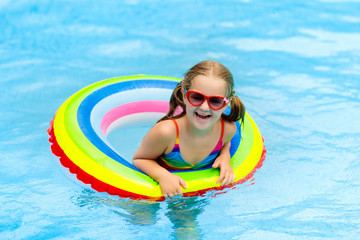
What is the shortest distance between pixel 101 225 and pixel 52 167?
3.30 ft

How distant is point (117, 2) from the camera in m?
8.33

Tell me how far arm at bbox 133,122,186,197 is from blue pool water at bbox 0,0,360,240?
227 mm

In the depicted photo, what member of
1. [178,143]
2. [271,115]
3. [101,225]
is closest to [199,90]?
[178,143]

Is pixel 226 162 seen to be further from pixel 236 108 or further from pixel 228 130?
pixel 236 108

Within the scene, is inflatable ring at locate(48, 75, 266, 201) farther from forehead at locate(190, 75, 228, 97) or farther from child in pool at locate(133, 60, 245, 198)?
forehead at locate(190, 75, 228, 97)

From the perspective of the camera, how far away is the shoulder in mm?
3812

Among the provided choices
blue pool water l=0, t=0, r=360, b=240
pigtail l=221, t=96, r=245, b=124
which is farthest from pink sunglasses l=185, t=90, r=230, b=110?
blue pool water l=0, t=0, r=360, b=240

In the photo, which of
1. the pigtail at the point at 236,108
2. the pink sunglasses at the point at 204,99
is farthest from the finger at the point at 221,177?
the pink sunglasses at the point at 204,99

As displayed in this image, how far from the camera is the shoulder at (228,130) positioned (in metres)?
3.81

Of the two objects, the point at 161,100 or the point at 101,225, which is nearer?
the point at 101,225

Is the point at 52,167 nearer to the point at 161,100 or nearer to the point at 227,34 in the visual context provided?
the point at 161,100

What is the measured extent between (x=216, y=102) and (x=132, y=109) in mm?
1465

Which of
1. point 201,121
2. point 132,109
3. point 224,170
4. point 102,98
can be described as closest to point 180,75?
point 132,109

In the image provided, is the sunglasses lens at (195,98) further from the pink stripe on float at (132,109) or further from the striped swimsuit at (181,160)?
the pink stripe on float at (132,109)
